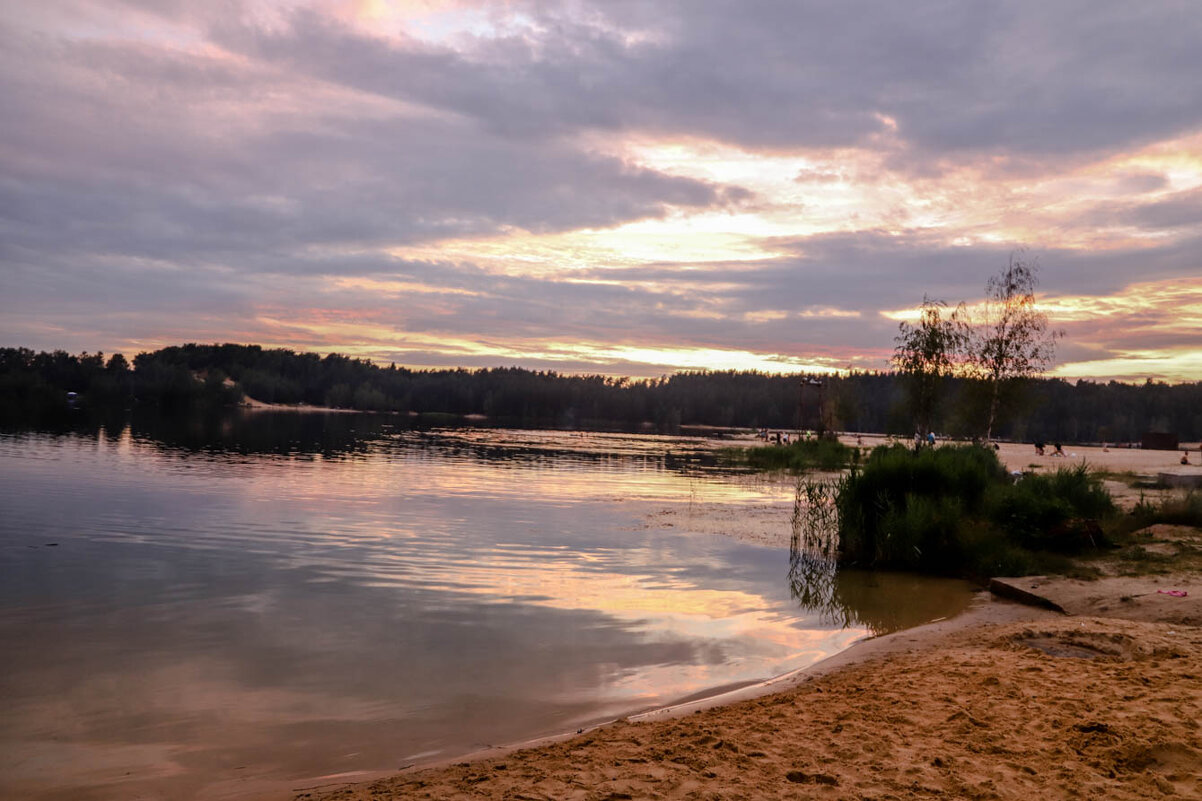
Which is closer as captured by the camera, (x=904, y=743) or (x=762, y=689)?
(x=904, y=743)

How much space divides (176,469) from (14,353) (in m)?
189

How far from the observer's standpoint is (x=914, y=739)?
6.41m

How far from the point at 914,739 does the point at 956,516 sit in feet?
42.3

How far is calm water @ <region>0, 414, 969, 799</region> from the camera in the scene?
7.57 m

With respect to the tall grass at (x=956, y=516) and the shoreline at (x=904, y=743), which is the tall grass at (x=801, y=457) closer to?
the tall grass at (x=956, y=516)

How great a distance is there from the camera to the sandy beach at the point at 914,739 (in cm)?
554

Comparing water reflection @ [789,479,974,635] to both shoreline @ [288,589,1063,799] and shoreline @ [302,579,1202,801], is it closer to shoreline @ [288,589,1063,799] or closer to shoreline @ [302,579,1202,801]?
shoreline @ [288,589,1063,799]

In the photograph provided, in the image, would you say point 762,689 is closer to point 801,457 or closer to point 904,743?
point 904,743

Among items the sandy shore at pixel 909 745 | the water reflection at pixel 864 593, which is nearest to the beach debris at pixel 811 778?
the sandy shore at pixel 909 745

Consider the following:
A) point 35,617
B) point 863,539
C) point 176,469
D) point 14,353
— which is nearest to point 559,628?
point 35,617

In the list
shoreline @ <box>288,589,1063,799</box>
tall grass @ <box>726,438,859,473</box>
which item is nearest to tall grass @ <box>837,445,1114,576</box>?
shoreline @ <box>288,589,1063,799</box>

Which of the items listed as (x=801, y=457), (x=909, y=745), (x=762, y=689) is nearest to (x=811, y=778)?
(x=909, y=745)

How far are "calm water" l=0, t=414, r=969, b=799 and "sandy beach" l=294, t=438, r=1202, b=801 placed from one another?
1.26 metres

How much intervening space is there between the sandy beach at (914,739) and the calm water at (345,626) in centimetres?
126
